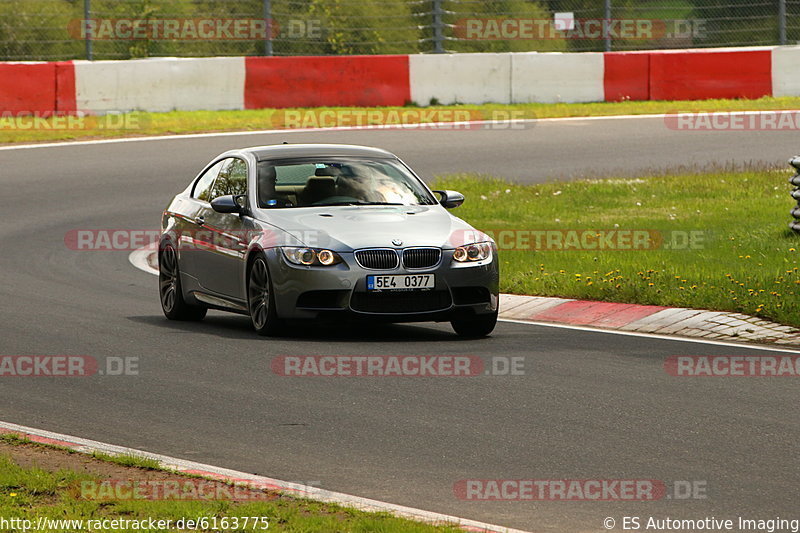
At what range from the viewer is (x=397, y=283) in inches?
446

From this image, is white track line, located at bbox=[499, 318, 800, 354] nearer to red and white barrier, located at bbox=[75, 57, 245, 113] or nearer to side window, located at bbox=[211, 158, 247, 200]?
side window, located at bbox=[211, 158, 247, 200]

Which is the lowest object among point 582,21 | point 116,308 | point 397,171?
point 116,308

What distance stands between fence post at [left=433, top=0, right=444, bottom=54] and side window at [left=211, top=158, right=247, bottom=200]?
1630cm

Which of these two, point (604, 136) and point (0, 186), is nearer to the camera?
point (0, 186)

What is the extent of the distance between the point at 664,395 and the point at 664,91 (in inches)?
816

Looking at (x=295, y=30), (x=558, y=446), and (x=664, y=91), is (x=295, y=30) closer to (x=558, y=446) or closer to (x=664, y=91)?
(x=664, y=91)

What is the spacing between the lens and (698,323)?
12297 mm

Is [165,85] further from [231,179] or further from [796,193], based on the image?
[231,179]

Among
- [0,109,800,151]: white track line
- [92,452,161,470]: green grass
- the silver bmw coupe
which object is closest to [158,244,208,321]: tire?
the silver bmw coupe

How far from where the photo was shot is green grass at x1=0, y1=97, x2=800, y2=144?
84.4ft

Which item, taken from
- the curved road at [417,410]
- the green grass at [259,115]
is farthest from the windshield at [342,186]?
the green grass at [259,115]

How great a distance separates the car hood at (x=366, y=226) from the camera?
11.4 meters

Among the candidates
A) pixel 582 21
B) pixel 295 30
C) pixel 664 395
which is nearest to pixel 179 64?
pixel 295 30

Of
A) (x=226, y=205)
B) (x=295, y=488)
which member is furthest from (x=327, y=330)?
(x=295, y=488)
